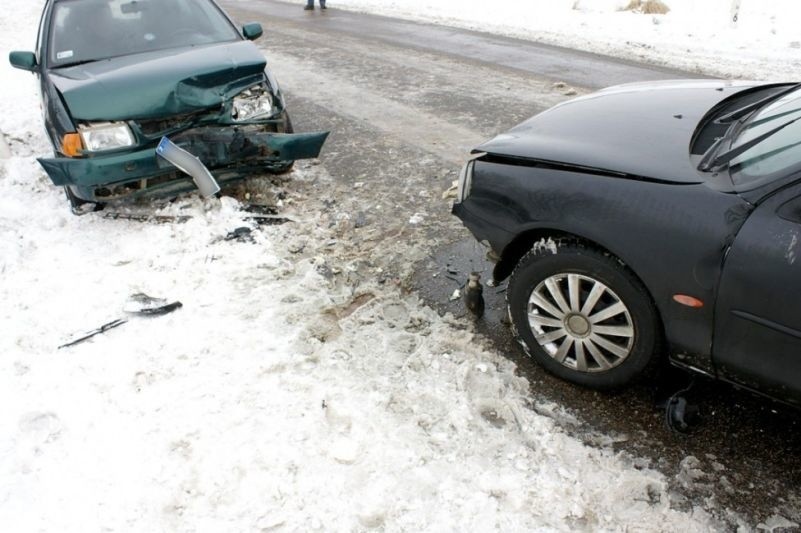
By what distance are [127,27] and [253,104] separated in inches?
62.0

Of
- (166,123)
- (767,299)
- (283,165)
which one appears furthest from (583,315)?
(166,123)

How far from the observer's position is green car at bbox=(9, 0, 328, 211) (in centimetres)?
431

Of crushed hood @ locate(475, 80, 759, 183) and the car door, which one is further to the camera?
crushed hood @ locate(475, 80, 759, 183)

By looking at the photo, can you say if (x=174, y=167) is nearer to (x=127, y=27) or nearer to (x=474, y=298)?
(x=127, y=27)

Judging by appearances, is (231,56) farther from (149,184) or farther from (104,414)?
(104,414)

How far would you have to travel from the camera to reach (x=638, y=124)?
3027mm

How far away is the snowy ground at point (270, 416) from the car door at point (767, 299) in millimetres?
624

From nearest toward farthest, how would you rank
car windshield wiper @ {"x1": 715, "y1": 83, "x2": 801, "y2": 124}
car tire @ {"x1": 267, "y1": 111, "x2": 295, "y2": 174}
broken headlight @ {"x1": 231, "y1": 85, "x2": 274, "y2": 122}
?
car windshield wiper @ {"x1": 715, "y1": 83, "x2": 801, "y2": 124} < broken headlight @ {"x1": 231, "y1": 85, "x2": 274, "y2": 122} < car tire @ {"x1": 267, "y1": 111, "x2": 295, "y2": 174}

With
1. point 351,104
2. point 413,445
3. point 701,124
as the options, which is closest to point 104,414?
point 413,445

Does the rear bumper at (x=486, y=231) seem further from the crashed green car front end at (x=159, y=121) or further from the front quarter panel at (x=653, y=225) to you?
the crashed green car front end at (x=159, y=121)

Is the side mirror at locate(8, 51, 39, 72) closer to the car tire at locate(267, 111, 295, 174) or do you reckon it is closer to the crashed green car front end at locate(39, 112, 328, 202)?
the crashed green car front end at locate(39, 112, 328, 202)

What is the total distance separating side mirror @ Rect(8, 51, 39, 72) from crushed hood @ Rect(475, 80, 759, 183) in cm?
431

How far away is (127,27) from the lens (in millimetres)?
5262

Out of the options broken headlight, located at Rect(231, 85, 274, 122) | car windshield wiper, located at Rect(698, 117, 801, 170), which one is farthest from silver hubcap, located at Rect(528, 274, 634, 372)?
broken headlight, located at Rect(231, 85, 274, 122)
